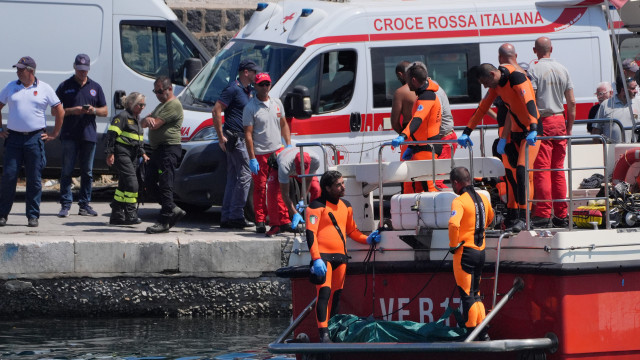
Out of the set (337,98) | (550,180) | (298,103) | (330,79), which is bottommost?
(550,180)

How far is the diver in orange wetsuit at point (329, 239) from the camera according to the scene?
9609 millimetres

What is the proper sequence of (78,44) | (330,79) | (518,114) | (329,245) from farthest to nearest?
(78,44), (330,79), (518,114), (329,245)

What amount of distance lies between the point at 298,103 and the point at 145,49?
386 centimetres

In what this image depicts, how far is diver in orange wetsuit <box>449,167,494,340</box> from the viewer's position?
9.09m

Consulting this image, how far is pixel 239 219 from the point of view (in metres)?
13.5

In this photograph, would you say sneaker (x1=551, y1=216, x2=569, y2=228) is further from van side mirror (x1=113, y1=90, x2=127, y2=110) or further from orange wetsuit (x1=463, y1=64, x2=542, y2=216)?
van side mirror (x1=113, y1=90, x2=127, y2=110)

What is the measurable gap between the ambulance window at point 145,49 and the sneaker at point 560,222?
7.74 m

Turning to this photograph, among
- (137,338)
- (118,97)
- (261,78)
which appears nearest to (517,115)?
(261,78)

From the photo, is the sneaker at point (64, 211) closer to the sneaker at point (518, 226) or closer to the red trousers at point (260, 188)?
the red trousers at point (260, 188)

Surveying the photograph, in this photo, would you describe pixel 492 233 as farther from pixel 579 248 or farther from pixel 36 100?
pixel 36 100

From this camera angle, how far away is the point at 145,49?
16625 mm

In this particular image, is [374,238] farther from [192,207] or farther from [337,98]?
[192,207]

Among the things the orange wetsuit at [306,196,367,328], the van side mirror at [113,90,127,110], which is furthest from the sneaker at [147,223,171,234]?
the orange wetsuit at [306,196,367,328]

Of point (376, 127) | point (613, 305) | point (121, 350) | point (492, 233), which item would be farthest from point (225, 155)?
point (613, 305)
